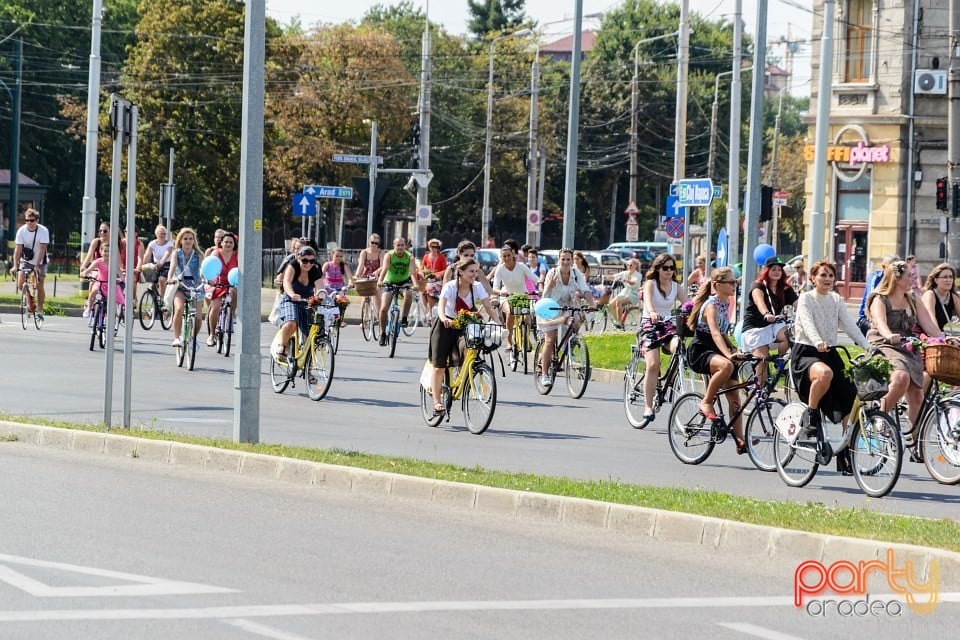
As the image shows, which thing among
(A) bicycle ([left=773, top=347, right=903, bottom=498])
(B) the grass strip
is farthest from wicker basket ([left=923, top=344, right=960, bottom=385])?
(B) the grass strip

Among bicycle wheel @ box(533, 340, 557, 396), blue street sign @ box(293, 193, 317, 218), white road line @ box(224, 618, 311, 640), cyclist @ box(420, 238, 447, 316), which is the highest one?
blue street sign @ box(293, 193, 317, 218)

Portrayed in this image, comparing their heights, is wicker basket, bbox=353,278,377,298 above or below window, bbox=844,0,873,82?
below

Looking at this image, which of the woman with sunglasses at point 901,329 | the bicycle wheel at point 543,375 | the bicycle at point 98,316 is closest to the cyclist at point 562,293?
the bicycle wheel at point 543,375

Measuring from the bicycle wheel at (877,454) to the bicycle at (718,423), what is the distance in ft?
3.29

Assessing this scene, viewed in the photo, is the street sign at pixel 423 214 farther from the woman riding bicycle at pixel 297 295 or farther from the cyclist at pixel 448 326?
the cyclist at pixel 448 326

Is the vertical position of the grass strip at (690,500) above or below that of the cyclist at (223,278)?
below

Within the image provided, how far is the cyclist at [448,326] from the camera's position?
1549 centimetres

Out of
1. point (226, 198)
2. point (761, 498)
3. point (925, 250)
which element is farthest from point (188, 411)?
point (226, 198)

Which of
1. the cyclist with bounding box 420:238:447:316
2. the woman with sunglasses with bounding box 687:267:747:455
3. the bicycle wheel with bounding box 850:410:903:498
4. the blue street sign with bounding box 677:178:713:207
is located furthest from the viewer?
the cyclist with bounding box 420:238:447:316

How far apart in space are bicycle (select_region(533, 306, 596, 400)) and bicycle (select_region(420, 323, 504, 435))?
13.1ft

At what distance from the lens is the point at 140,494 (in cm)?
1069

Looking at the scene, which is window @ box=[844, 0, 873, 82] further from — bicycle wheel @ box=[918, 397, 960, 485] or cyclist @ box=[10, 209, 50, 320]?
bicycle wheel @ box=[918, 397, 960, 485]

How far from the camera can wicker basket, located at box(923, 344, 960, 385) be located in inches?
500

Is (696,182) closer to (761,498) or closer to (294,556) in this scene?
(761,498)
